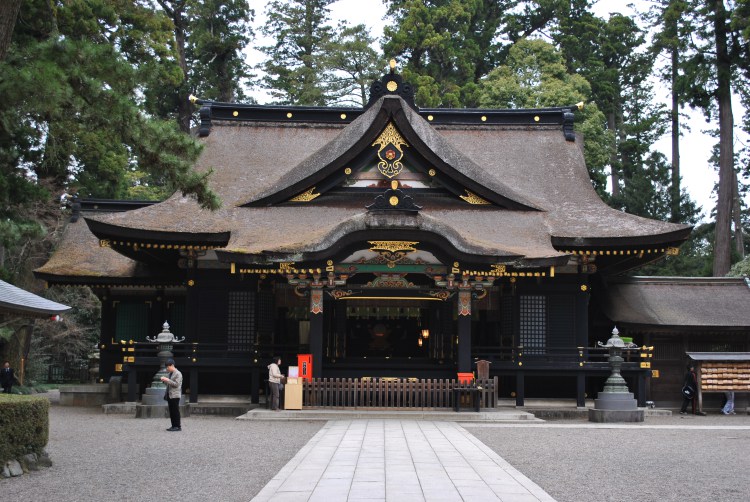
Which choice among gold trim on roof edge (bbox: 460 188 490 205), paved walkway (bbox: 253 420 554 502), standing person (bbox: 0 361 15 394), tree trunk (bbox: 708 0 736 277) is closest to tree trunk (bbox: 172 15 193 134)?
standing person (bbox: 0 361 15 394)

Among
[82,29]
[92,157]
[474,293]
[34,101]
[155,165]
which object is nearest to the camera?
[34,101]

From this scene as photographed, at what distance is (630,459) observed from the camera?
12180 mm

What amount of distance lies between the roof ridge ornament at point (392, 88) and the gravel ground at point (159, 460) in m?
10.7

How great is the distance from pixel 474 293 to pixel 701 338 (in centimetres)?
744

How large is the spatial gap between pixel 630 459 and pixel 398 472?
406 cm

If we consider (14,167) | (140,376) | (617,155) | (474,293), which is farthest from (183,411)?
(617,155)

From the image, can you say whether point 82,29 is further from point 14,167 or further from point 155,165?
point 155,165

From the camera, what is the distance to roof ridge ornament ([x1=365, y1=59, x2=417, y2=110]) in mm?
23688

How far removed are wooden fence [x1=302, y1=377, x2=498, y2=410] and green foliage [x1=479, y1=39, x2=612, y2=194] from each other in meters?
22.2

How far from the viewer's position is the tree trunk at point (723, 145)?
33.8m

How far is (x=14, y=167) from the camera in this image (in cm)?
2427

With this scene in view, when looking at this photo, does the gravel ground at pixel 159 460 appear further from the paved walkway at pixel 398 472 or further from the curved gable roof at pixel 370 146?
the curved gable roof at pixel 370 146

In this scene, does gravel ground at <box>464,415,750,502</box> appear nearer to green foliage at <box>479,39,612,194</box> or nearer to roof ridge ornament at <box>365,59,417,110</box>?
roof ridge ornament at <box>365,59,417,110</box>

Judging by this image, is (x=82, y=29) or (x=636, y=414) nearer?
(x=636, y=414)
